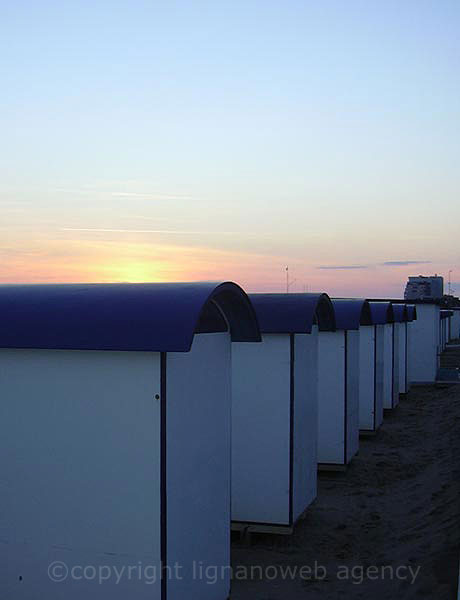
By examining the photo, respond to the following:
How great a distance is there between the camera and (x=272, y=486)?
10.2 metres

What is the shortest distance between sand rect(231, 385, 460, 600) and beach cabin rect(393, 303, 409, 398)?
6.35 m

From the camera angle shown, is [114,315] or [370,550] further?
[370,550]

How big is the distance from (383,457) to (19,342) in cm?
1148

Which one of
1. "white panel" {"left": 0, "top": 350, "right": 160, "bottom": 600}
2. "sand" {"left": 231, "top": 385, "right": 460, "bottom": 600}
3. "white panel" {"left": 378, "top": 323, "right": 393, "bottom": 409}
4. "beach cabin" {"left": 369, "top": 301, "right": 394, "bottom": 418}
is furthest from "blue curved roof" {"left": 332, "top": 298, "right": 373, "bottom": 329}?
"white panel" {"left": 0, "top": 350, "right": 160, "bottom": 600}

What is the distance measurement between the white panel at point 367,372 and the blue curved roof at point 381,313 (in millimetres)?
454

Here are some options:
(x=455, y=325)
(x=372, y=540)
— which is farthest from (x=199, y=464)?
(x=455, y=325)

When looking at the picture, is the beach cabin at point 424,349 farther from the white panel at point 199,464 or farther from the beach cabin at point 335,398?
the white panel at point 199,464

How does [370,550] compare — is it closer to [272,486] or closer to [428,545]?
[428,545]

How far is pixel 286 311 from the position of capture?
10.5 metres

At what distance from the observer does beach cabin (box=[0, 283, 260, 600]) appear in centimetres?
633

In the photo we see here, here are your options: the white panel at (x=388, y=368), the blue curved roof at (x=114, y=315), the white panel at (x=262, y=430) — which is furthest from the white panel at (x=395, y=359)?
the blue curved roof at (x=114, y=315)

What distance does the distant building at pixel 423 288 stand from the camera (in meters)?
63.2

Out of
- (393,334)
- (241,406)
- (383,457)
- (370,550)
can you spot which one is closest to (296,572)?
(370,550)

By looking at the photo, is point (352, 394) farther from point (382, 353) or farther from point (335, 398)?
point (382, 353)
